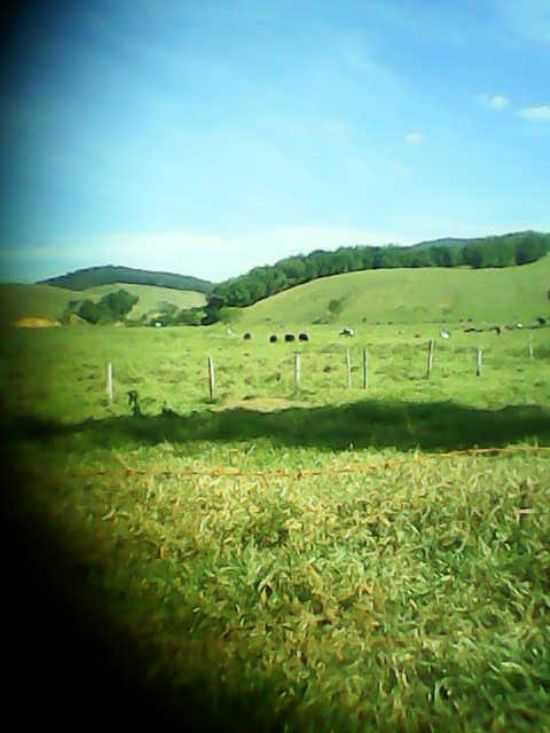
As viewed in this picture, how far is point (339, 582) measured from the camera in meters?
1.76

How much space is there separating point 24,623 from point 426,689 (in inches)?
32.0

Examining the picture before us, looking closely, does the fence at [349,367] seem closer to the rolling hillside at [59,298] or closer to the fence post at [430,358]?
the fence post at [430,358]

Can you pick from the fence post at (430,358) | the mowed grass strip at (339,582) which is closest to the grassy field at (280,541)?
the mowed grass strip at (339,582)

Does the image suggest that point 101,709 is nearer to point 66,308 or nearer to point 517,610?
point 517,610

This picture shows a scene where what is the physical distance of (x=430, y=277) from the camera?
2990 millimetres

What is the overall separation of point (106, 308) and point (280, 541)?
853 millimetres

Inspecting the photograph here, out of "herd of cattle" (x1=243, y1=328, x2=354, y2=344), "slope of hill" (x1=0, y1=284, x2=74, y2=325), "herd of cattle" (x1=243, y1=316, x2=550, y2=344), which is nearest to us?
"slope of hill" (x1=0, y1=284, x2=74, y2=325)

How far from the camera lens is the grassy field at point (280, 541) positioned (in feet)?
Result: 4.78

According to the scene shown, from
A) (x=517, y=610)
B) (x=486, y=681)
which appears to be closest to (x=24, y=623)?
(x=486, y=681)

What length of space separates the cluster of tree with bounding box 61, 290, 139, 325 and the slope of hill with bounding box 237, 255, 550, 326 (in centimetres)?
51

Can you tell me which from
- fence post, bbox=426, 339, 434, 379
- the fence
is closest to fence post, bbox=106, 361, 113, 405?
the fence

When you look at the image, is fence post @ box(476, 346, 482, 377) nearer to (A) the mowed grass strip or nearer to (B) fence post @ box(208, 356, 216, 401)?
(A) the mowed grass strip

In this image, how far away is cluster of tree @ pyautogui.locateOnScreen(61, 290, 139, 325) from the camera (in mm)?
2141

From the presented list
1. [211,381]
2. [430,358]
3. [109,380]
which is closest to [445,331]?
[430,358]
